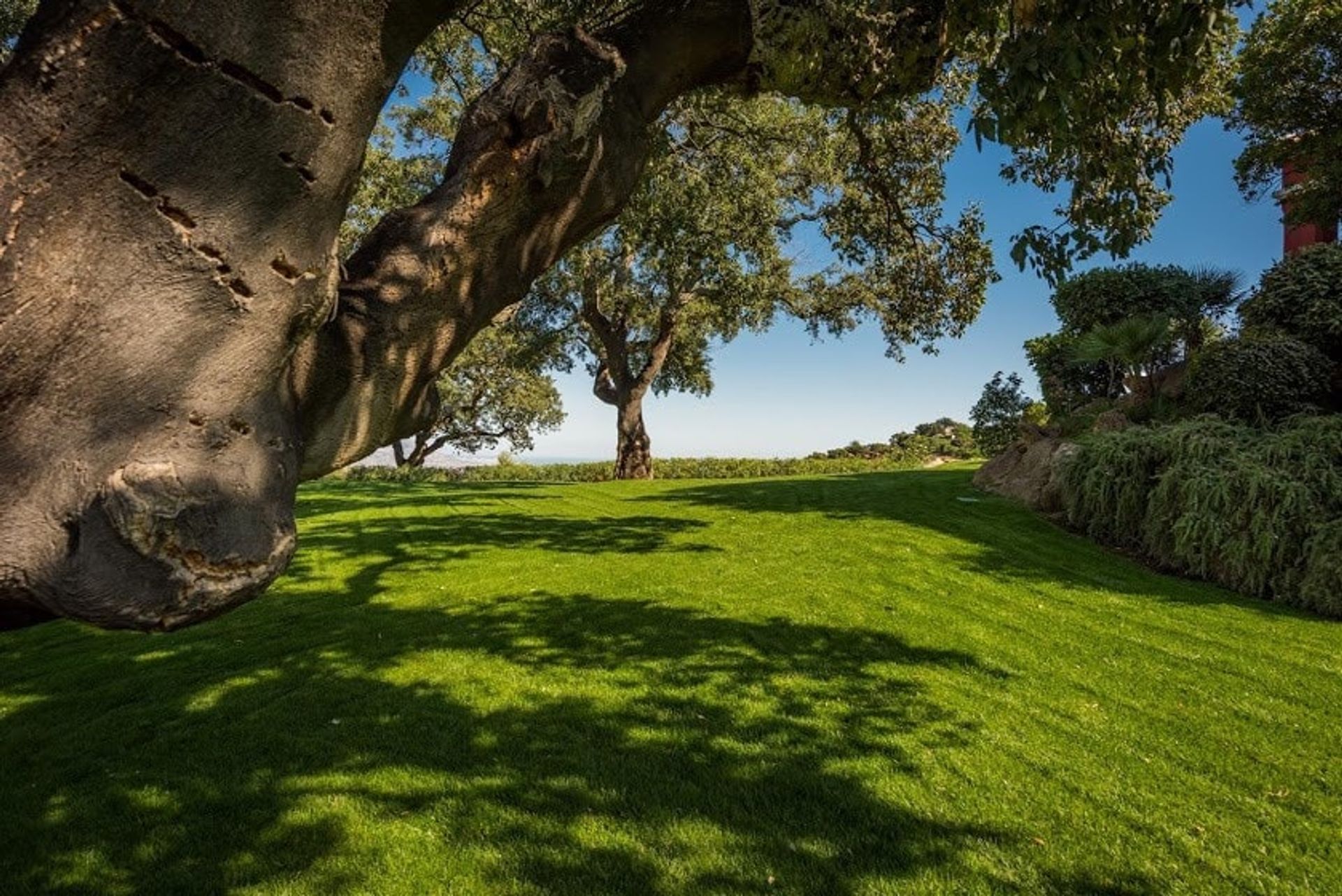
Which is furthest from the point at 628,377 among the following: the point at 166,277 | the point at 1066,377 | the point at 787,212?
the point at 166,277

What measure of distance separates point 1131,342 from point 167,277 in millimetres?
18186

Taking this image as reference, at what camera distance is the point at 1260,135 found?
20.5 m

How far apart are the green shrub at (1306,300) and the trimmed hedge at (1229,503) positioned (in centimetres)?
298

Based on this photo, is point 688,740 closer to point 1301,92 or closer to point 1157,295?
point 1157,295

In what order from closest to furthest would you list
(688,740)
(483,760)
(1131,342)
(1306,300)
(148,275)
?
1. (148,275)
2. (483,760)
3. (688,740)
4. (1306,300)
5. (1131,342)

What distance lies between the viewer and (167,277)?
7.68ft

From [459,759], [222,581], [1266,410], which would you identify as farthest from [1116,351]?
[222,581]

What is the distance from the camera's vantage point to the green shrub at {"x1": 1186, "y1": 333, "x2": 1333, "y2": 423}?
41.5 ft

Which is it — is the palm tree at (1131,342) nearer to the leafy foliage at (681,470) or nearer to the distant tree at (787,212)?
the distant tree at (787,212)

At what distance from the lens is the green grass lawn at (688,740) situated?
380 centimetres

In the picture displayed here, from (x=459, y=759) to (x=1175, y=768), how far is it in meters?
5.01

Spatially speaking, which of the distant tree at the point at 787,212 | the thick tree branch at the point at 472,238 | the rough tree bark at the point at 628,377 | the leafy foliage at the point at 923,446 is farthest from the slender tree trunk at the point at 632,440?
the thick tree branch at the point at 472,238

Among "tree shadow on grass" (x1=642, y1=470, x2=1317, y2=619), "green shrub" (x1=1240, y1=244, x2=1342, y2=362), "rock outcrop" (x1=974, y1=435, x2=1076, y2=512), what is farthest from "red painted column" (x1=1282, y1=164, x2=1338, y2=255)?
"rock outcrop" (x1=974, y1=435, x2=1076, y2=512)

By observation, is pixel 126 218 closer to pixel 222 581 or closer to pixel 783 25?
pixel 222 581
